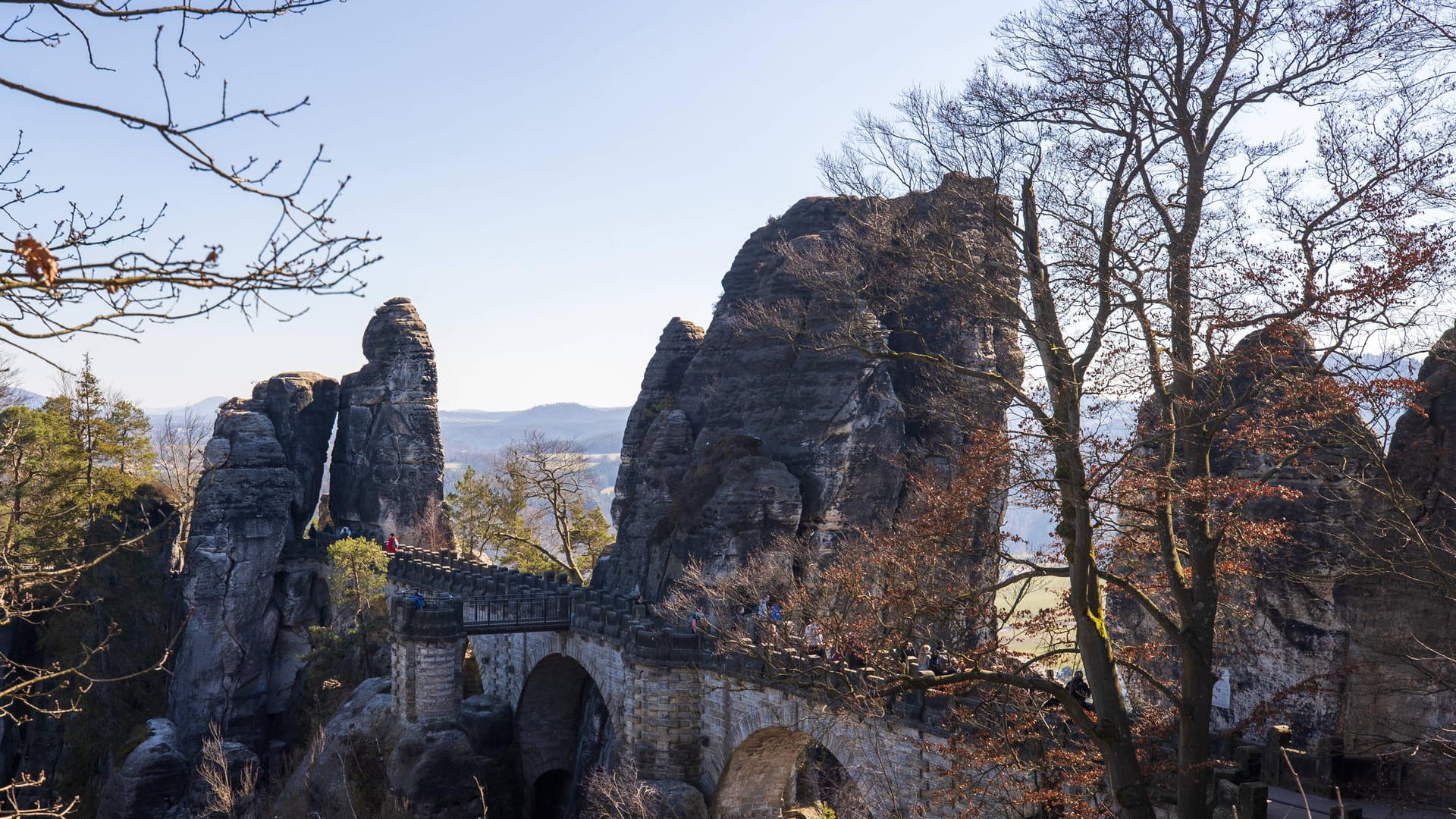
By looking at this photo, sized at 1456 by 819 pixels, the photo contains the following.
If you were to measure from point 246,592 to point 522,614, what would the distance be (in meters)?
18.6

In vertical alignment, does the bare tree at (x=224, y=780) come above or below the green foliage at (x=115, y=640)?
below

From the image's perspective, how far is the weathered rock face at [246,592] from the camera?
42.8 metres

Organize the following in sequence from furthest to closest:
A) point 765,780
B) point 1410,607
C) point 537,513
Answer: point 537,513
point 765,780
point 1410,607

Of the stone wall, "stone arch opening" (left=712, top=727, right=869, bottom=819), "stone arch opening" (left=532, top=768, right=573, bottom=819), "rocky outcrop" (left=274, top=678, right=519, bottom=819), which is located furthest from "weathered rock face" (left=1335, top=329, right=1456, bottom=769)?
"stone arch opening" (left=532, top=768, right=573, bottom=819)

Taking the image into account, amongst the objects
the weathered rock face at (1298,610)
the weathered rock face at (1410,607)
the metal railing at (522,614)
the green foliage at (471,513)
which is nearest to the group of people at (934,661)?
the weathered rock face at (1298,610)

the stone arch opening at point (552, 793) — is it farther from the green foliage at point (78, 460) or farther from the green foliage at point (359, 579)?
the green foliage at point (78, 460)

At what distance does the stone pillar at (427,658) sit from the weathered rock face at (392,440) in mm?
18586

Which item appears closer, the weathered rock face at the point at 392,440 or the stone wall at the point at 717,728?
the stone wall at the point at 717,728

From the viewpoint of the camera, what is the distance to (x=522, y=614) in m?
31.8

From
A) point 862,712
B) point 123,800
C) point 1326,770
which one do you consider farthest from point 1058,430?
point 123,800

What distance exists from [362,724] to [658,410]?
662 inches

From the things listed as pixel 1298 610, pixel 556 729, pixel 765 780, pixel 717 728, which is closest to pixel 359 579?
pixel 556 729

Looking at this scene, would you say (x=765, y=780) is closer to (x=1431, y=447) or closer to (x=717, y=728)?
(x=717, y=728)

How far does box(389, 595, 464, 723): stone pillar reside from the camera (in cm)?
3050
